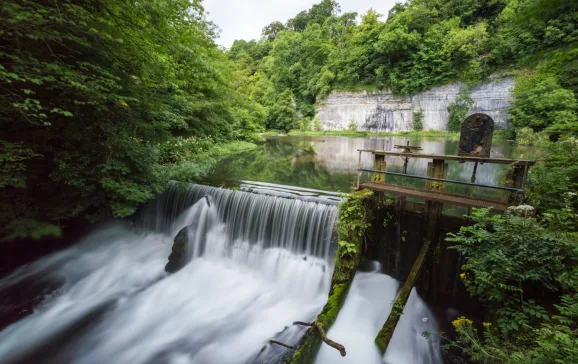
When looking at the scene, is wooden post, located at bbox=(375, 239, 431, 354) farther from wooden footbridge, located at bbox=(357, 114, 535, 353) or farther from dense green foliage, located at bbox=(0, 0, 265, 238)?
dense green foliage, located at bbox=(0, 0, 265, 238)

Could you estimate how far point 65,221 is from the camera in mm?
7312

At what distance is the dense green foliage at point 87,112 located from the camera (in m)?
4.35

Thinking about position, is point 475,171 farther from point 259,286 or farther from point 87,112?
point 87,112

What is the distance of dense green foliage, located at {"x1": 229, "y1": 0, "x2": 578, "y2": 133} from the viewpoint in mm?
26812

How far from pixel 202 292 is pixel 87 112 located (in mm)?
5237

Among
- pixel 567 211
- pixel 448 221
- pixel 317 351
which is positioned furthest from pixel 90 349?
pixel 567 211

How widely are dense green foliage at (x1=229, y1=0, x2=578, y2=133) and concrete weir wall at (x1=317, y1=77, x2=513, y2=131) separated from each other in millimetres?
1444

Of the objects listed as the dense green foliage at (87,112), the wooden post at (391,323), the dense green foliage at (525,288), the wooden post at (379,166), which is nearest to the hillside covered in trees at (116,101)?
the dense green foliage at (87,112)

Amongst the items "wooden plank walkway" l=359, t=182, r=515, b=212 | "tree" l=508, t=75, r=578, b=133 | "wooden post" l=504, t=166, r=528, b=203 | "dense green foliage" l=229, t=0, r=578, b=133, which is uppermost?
"dense green foliage" l=229, t=0, r=578, b=133

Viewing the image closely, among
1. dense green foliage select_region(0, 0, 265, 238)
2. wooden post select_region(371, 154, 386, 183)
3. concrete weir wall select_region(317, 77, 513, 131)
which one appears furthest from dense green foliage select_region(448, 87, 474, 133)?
dense green foliage select_region(0, 0, 265, 238)

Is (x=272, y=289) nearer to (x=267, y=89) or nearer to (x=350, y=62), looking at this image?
(x=350, y=62)

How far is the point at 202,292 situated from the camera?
6422mm

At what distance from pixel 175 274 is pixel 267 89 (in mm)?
57258

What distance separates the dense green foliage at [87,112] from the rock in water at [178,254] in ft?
5.10
